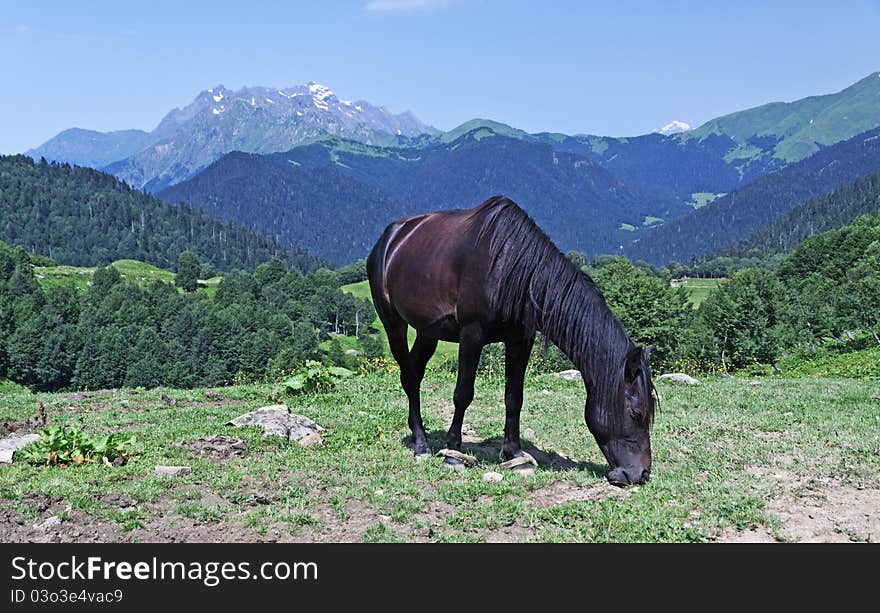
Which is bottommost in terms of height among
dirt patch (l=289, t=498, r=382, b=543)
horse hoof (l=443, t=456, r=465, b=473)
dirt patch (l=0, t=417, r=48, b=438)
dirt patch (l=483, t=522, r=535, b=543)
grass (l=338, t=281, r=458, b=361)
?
grass (l=338, t=281, r=458, b=361)

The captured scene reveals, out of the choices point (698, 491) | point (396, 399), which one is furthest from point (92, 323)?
point (698, 491)

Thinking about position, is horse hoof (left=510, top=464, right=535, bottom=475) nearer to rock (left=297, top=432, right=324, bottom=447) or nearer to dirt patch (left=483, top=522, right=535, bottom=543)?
dirt patch (left=483, top=522, right=535, bottom=543)

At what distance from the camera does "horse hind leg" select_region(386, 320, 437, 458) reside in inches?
394

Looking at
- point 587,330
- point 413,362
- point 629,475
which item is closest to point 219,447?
point 413,362

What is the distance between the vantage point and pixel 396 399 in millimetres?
14055

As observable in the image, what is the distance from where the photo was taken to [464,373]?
8820 millimetres

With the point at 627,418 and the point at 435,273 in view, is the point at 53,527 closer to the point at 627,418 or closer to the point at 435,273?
the point at 435,273

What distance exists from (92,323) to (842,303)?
116 meters

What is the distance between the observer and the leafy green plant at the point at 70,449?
8.45m

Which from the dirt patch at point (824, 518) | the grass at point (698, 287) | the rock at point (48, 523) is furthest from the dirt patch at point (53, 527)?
the grass at point (698, 287)

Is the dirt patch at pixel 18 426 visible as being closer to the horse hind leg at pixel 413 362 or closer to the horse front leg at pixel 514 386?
the horse hind leg at pixel 413 362

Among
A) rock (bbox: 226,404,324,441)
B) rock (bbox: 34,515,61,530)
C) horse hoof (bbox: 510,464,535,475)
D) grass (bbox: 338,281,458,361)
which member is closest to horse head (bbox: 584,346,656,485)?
horse hoof (bbox: 510,464,535,475)

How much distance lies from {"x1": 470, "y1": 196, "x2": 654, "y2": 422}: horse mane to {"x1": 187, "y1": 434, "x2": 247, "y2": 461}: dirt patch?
4.27m
